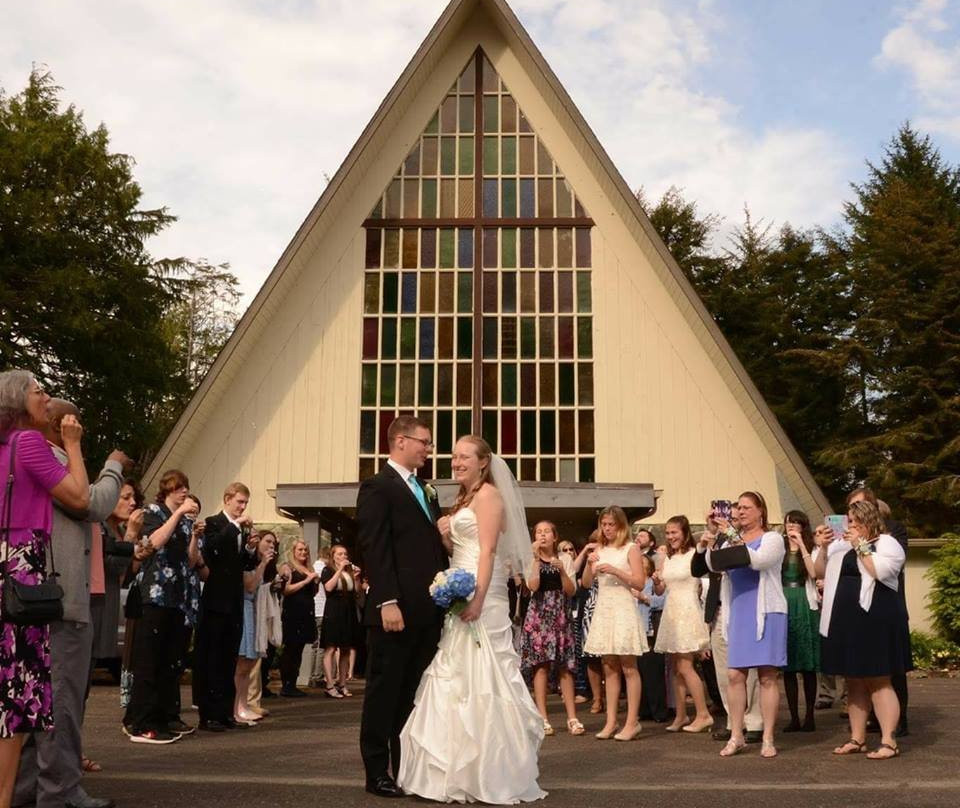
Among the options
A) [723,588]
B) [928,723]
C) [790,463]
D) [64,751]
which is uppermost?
[790,463]

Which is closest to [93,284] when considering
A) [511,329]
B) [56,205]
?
[56,205]

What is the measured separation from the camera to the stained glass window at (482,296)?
802 inches

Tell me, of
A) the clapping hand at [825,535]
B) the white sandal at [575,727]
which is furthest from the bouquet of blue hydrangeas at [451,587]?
the clapping hand at [825,535]

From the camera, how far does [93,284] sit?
28.5 metres

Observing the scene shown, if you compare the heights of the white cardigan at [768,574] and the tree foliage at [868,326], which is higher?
the tree foliage at [868,326]

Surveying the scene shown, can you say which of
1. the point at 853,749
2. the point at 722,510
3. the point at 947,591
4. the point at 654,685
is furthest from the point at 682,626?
the point at 947,591

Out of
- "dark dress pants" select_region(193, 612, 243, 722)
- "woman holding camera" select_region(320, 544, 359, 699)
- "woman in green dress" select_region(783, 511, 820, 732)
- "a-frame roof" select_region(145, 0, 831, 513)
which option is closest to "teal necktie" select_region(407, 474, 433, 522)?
"dark dress pants" select_region(193, 612, 243, 722)

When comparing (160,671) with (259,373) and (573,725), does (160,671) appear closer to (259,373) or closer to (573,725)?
(573,725)

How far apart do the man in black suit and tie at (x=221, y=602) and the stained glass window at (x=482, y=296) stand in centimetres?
1089

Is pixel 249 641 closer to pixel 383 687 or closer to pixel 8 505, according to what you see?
pixel 383 687

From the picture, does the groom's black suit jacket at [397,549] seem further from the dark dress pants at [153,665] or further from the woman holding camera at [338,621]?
the woman holding camera at [338,621]

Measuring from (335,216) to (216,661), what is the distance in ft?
42.6

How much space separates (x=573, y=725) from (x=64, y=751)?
4.93m

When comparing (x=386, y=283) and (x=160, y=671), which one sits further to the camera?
(x=386, y=283)
